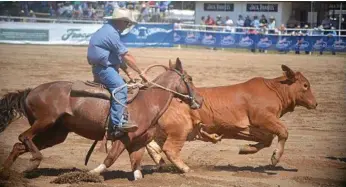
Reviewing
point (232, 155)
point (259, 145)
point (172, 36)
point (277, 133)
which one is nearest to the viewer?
point (277, 133)

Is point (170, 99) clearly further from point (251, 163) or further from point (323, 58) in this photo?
point (323, 58)

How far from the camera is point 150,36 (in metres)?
32.6

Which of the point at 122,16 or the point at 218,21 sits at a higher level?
the point at 122,16

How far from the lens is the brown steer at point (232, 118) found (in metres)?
8.24

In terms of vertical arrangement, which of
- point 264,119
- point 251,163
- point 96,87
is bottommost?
point 251,163

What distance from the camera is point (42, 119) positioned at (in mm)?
7547

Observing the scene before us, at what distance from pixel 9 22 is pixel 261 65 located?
A: 14.5m

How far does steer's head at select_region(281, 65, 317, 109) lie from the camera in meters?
8.76

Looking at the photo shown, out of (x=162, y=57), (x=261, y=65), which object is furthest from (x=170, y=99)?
(x=162, y=57)

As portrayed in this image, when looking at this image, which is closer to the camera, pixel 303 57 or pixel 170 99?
pixel 170 99

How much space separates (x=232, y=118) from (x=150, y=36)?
80.6 feet

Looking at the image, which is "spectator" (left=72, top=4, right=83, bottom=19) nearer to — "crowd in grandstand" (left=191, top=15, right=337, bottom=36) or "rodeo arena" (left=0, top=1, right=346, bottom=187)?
"crowd in grandstand" (left=191, top=15, right=337, bottom=36)

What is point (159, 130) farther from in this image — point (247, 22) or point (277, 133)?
point (247, 22)

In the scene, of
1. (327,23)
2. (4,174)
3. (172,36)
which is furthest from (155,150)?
(172,36)
